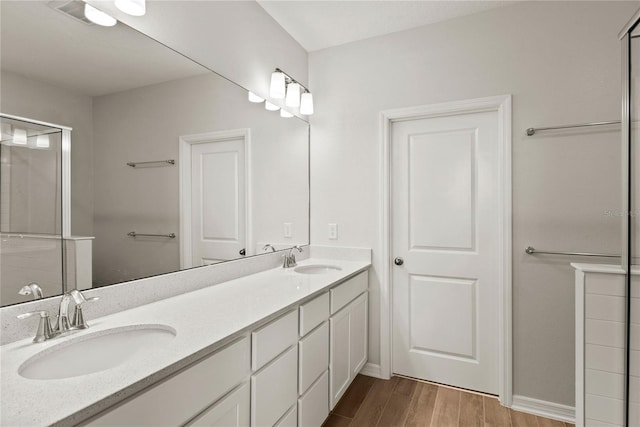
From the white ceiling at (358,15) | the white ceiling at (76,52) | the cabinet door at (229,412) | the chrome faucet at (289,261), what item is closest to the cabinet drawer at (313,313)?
the cabinet door at (229,412)

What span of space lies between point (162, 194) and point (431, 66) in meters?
2.02

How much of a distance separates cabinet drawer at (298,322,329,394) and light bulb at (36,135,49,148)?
128cm

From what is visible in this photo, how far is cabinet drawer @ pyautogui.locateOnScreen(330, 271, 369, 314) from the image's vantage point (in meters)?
1.91

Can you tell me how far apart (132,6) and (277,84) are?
102 centimetres

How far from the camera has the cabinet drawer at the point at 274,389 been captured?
4.00 feet

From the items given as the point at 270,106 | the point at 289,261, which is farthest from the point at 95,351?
the point at 270,106

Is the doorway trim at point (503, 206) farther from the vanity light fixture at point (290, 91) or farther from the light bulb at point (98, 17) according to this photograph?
the light bulb at point (98, 17)

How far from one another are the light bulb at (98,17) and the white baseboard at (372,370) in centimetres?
260

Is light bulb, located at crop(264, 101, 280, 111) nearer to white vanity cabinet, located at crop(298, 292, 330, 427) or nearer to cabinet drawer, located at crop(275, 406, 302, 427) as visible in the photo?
white vanity cabinet, located at crop(298, 292, 330, 427)

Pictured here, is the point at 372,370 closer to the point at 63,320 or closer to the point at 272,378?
Result: the point at 272,378

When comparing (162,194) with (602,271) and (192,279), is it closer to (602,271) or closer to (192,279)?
(192,279)

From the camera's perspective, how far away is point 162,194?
1.52 metres

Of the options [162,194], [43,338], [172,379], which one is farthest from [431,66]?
[43,338]

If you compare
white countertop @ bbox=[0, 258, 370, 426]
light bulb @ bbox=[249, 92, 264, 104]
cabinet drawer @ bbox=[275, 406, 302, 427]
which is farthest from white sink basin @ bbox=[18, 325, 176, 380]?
light bulb @ bbox=[249, 92, 264, 104]
